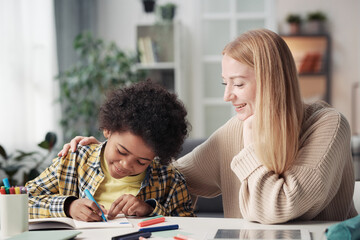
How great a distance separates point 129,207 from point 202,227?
252 millimetres

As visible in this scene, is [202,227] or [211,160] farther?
[211,160]

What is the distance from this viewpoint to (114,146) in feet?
4.80

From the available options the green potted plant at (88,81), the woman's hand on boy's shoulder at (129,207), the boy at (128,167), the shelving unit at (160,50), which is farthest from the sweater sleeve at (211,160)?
the shelving unit at (160,50)

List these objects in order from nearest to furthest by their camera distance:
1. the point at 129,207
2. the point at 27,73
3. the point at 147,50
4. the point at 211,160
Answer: the point at 129,207 < the point at 211,160 < the point at 27,73 < the point at 147,50

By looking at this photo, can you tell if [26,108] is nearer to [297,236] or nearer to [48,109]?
[48,109]

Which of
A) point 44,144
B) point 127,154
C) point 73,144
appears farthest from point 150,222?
point 44,144

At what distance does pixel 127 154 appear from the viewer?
144cm

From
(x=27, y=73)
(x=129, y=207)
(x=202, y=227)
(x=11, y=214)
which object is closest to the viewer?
(x=11, y=214)

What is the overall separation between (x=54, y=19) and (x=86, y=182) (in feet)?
9.62

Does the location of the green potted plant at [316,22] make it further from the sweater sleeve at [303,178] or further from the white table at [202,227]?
the white table at [202,227]

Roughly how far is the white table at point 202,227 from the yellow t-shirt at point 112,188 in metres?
0.18

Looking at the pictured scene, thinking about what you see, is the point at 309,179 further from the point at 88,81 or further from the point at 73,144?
the point at 88,81

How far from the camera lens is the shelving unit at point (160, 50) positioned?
4.66m

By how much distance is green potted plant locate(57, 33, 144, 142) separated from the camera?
404 centimetres
